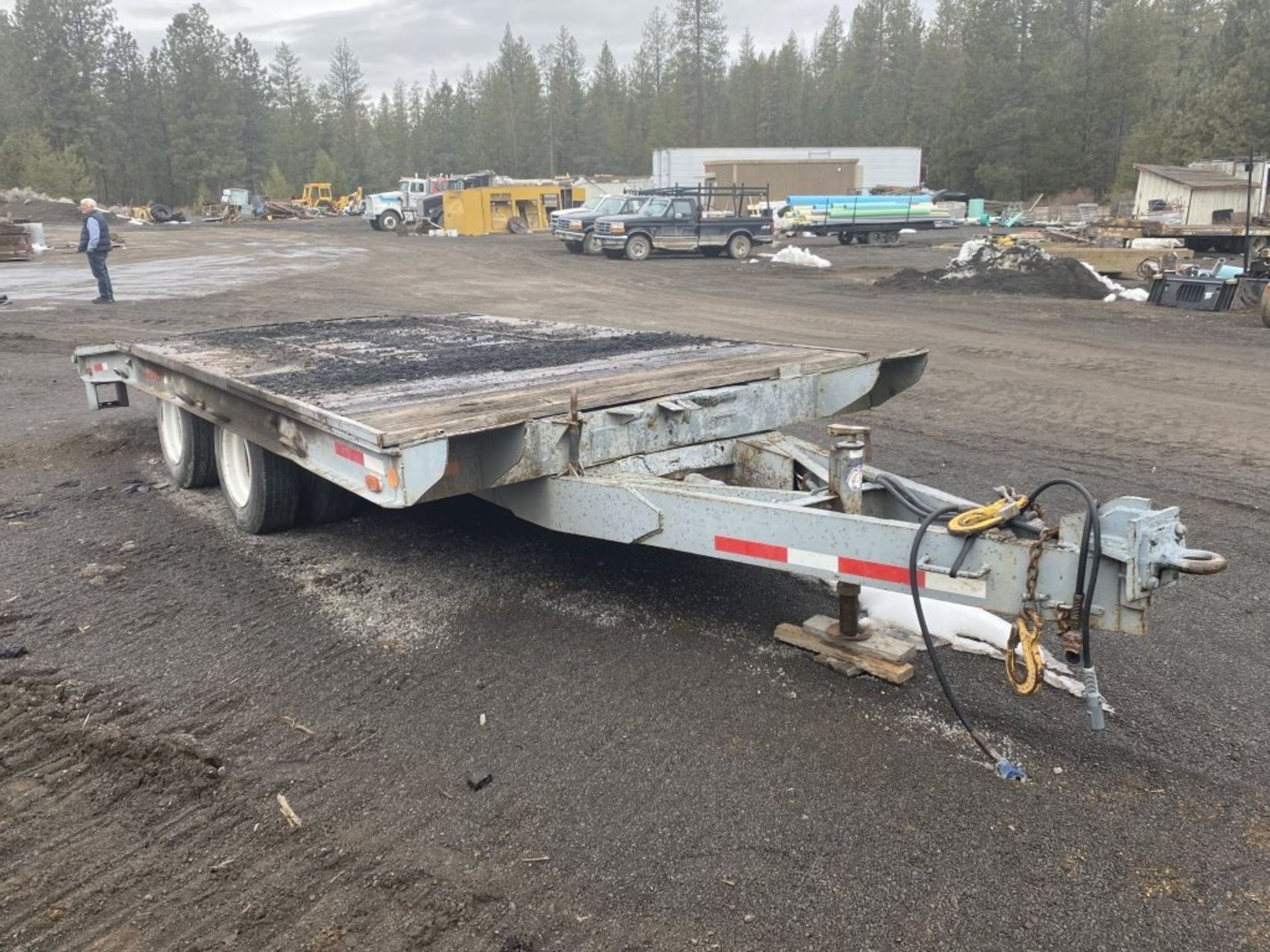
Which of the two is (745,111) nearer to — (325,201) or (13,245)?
(325,201)

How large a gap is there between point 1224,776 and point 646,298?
651 inches

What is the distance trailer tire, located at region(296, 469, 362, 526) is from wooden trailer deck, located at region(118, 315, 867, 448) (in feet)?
2.13

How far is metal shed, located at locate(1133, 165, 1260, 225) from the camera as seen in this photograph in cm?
3122

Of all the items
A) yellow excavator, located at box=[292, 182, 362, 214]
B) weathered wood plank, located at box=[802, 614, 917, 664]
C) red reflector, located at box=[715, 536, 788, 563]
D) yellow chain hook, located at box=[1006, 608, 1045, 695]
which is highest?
yellow excavator, located at box=[292, 182, 362, 214]

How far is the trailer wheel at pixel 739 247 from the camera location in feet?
100

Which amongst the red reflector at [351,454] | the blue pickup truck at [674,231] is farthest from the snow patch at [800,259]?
the red reflector at [351,454]

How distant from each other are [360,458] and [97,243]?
17.6 m

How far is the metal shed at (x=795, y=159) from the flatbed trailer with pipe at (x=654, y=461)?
177 ft

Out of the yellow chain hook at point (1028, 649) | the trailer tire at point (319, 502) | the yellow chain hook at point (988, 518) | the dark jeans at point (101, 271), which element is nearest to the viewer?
the yellow chain hook at point (1028, 649)

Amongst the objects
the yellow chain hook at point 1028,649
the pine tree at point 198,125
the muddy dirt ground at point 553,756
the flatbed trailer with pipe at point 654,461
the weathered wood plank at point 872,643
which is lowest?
the muddy dirt ground at point 553,756

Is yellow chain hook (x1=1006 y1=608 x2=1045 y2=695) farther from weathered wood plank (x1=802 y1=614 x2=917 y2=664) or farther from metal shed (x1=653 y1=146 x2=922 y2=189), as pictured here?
metal shed (x1=653 y1=146 x2=922 y2=189)

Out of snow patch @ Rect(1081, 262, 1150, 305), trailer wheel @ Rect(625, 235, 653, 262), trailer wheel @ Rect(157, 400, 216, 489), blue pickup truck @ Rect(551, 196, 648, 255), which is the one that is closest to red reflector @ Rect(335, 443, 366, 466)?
trailer wheel @ Rect(157, 400, 216, 489)

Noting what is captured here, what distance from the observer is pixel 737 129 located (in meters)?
104

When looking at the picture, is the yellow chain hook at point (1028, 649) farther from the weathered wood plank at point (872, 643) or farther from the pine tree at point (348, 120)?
the pine tree at point (348, 120)
